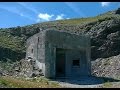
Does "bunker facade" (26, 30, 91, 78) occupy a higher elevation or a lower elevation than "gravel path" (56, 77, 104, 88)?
higher

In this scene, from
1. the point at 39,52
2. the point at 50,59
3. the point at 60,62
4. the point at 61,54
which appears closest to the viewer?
the point at 50,59

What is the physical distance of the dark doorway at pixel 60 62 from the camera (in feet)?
116

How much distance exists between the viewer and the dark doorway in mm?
35447

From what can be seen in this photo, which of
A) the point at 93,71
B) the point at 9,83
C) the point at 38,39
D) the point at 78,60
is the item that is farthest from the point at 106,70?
the point at 9,83

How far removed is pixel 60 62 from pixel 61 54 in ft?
3.47

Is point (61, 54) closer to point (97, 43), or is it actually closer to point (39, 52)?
point (39, 52)

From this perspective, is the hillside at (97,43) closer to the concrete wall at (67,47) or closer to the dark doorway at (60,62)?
the concrete wall at (67,47)

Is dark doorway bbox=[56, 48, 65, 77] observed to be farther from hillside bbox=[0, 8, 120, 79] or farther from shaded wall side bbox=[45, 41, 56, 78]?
hillside bbox=[0, 8, 120, 79]

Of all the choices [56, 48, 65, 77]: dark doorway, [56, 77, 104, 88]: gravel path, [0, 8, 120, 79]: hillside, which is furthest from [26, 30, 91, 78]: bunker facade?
[0, 8, 120, 79]: hillside

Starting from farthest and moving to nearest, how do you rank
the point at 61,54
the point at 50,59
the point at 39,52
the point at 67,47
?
the point at 61,54 < the point at 67,47 < the point at 39,52 < the point at 50,59

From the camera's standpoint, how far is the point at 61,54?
3578 centimetres

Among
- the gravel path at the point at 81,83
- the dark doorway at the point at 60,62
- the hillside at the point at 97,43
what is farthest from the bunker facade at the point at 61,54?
the hillside at the point at 97,43

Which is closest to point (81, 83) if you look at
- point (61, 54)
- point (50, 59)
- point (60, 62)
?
point (50, 59)

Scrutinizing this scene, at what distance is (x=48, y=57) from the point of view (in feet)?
110
